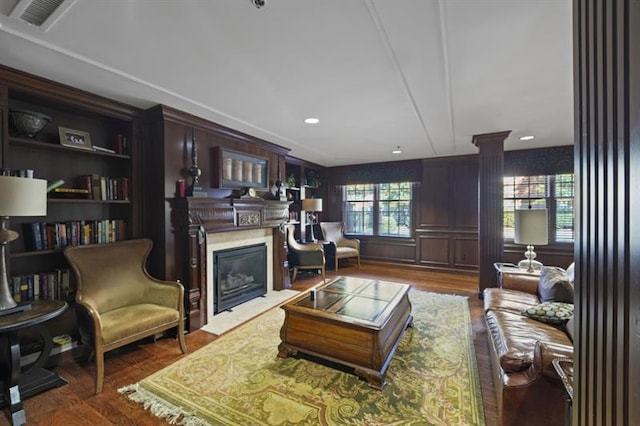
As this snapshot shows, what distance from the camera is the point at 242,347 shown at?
2.56m

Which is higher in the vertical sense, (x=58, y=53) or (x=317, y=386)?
(x=58, y=53)

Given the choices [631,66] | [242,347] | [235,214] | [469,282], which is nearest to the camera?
[631,66]

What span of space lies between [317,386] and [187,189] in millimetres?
2284

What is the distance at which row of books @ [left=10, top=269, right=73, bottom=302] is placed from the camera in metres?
2.23

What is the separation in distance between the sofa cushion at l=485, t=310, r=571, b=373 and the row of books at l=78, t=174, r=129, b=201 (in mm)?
3417

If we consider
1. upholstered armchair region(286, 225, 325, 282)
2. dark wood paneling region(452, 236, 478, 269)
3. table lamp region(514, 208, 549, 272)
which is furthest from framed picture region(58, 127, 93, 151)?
dark wood paneling region(452, 236, 478, 269)

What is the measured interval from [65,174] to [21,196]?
945mm

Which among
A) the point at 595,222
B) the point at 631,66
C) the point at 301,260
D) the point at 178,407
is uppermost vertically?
A: the point at 631,66

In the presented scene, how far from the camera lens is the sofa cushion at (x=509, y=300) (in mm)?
2418

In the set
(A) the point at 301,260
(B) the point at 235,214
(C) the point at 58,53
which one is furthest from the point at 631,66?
(A) the point at 301,260

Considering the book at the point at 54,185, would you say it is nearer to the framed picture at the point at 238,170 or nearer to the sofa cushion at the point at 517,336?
the framed picture at the point at 238,170

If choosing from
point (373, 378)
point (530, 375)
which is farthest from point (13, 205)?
point (530, 375)

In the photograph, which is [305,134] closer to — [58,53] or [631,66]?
[58,53]

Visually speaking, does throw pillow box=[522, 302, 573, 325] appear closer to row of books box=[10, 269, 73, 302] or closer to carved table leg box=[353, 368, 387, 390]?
carved table leg box=[353, 368, 387, 390]
